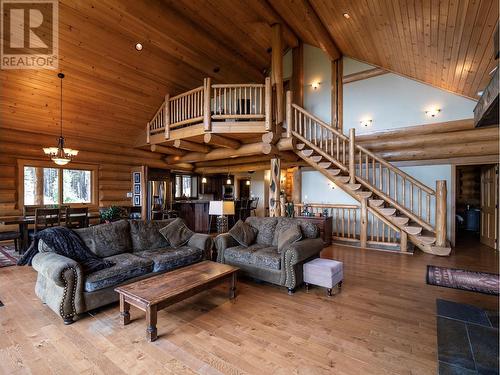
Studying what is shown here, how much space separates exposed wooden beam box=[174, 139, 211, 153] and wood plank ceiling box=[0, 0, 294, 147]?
55.1 inches

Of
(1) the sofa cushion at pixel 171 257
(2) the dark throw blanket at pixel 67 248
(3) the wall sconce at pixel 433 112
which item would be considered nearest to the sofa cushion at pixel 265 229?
(1) the sofa cushion at pixel 171 257

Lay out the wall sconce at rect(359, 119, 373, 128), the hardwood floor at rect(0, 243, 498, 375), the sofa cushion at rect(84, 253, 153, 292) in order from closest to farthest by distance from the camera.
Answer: the hardwood floor at rect(0, 243, 498, 375)
the sofa cushion at rect(84, 253, 153, 292)
the wall sconce at rect(359, 119, 373, 128)

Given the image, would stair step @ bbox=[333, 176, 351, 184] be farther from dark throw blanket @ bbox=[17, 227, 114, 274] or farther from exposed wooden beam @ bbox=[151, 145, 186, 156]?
exposed wooden beam @ bbox=[151, 145, 186, 156]

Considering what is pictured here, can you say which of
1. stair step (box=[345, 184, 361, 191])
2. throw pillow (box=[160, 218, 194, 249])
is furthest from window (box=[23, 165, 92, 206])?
stair step (box=[345, 184, 361, 191])

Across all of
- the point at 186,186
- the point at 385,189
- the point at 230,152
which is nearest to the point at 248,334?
the point at 230,152

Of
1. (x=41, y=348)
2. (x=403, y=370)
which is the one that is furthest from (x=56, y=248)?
(x=403, y=370)

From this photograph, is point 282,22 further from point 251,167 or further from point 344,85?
point 251,167

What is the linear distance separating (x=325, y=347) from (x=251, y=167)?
761 centimetres

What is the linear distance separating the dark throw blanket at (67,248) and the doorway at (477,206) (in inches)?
300

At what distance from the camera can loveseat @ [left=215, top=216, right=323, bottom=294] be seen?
340 cm

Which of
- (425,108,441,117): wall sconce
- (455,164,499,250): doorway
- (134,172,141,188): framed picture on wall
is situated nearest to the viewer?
(455,164,499,250): doorway

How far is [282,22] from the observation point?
659 cm

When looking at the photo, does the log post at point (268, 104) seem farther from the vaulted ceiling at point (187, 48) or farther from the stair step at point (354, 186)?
the stair step at point (354, 186)

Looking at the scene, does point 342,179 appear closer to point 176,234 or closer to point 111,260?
point 176,234
